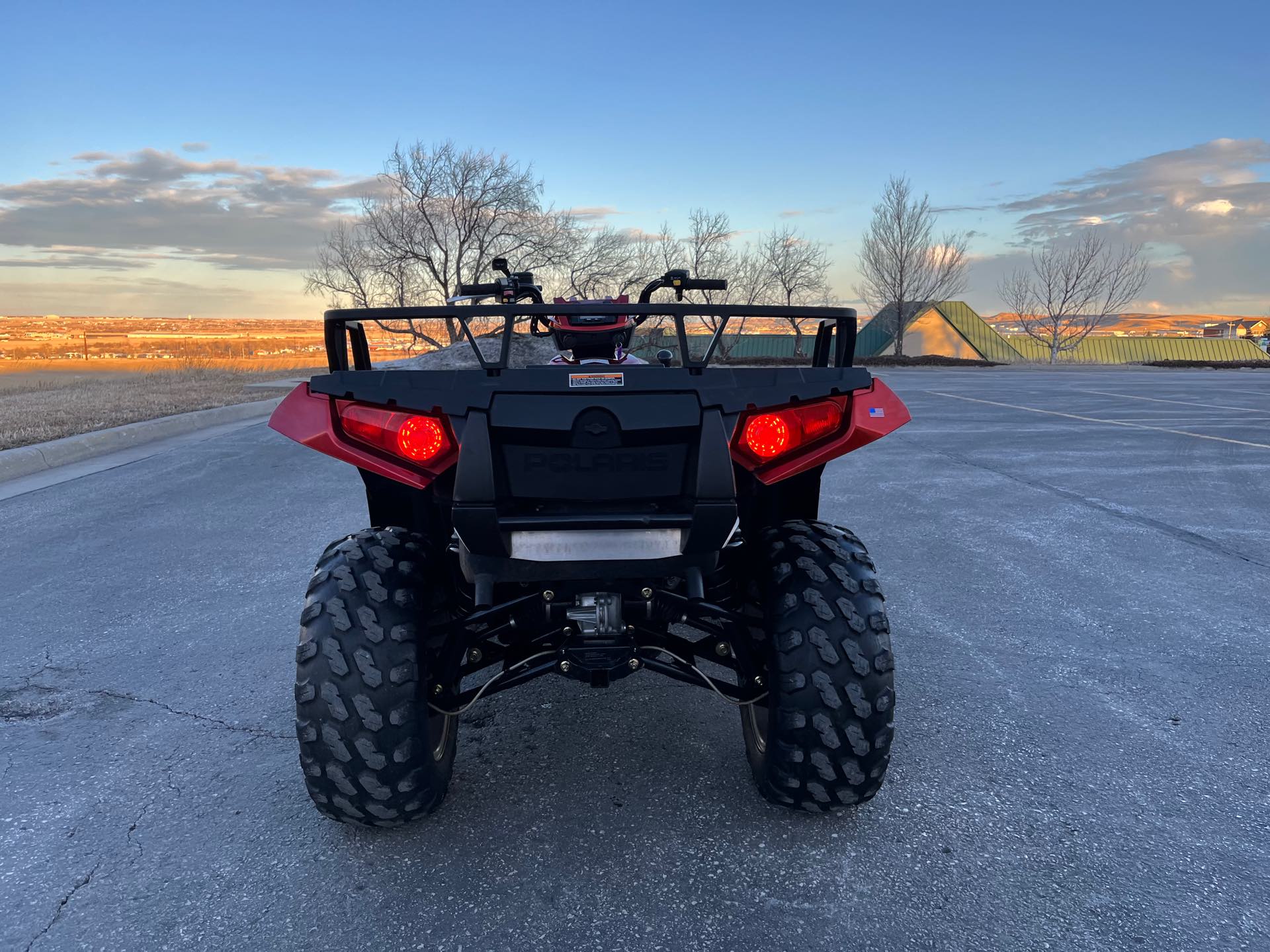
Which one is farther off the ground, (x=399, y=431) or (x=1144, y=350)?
(x=399, y=431)

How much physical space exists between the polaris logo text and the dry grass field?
9.35 metres

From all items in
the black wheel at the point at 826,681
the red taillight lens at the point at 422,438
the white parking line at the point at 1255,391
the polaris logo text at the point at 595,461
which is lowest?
the white parking line at the point at 1255,391

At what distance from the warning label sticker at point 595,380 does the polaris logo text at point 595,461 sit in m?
0.18

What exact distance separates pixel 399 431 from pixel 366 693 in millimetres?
673

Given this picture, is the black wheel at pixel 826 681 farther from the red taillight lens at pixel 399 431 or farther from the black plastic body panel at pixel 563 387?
the red taillight lens at pixel 399 431

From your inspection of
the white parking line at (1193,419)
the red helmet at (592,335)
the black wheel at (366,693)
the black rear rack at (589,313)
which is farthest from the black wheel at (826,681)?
the white parking line at (1193,419)

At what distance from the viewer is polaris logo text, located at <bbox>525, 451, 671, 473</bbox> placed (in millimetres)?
2105

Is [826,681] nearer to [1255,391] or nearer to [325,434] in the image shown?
[325,434]

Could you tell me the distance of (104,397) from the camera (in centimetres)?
1541

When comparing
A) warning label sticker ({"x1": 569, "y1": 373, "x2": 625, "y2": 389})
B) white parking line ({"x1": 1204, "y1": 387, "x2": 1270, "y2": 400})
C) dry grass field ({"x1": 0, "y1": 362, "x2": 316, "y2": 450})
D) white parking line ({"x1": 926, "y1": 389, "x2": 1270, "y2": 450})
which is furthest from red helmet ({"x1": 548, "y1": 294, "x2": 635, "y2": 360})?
white parking line ({"x1": 1204, "y1": 387, "x2": 1270, "y2": 400})

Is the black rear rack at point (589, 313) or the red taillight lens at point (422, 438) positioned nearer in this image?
the black rear rack at point (589, 313)

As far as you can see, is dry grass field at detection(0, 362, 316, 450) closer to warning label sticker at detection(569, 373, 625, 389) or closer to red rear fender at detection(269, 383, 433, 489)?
red rear fender at detection(269, 383, 433, 489)

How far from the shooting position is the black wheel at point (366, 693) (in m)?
2.05

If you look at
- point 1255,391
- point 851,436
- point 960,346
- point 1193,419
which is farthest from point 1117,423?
point 960,346
